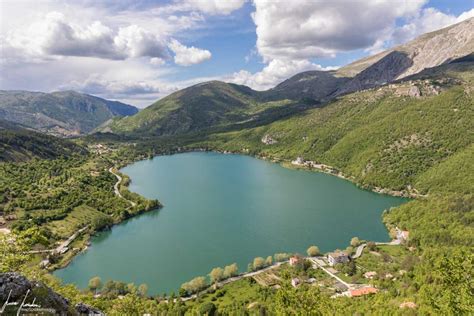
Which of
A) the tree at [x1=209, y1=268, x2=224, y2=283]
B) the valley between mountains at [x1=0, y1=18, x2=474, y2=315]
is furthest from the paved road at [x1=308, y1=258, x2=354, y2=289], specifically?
the tree at [x1=209, y1=268, x2=224, y2=283]

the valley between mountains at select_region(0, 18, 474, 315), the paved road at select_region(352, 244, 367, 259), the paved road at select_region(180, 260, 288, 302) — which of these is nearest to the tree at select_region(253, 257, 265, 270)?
the valley between mountains at select_region(0, 18, 474, 315)

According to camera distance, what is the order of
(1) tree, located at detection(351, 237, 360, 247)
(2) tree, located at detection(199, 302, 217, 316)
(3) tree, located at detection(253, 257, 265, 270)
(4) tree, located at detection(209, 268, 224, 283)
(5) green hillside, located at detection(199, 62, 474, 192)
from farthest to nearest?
(5) green hillside, located at detection(199, 62, 474, 192)
(1) tree, located at detection(351, 237, 360, 247)
(3) tree, located at detection(253, 257, 265, 270)
(4) tree, located at detection(209, 268, 224, 283)
(2) tree, located at detection(199, 302, 217, 316)

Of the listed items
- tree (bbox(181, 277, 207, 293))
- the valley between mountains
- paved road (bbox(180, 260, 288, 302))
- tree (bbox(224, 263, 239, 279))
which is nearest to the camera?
the valley between mountains

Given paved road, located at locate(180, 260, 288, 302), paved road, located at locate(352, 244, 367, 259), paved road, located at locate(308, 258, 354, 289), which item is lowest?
paved road, located at locate(180, 260, 288, 302)

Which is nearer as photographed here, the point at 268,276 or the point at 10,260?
the point at 10,260

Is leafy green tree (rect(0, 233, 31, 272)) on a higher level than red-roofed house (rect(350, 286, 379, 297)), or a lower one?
higher

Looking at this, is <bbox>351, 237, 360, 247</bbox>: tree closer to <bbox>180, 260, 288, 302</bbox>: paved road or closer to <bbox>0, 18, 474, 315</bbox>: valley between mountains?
<bbox>0, 18, 474, 315</bbox>: valley between mountains

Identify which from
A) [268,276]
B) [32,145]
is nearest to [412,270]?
[268,276]

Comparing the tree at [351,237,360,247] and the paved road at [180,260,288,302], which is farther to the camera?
the tree at [351,237,360,247]

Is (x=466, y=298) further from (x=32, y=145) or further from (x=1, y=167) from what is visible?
(x=32, y=145)
